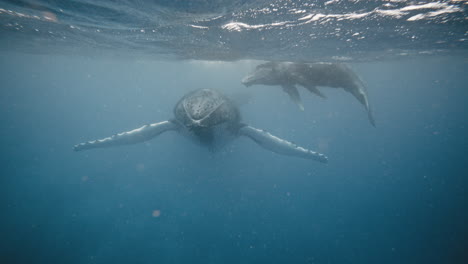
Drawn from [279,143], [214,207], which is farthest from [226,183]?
[279,143]

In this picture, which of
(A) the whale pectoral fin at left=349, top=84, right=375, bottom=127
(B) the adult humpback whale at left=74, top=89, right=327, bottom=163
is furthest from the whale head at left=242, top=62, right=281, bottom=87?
(A) the whale pectoral fin at left=349, top=84, right=375, bottom=127

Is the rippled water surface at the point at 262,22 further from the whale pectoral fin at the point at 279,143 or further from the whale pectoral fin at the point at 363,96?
the whale pectoral fin at the point at 279,143

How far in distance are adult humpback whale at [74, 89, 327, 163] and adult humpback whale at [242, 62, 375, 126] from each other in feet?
9.60

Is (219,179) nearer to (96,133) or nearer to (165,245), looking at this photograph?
(165,245)

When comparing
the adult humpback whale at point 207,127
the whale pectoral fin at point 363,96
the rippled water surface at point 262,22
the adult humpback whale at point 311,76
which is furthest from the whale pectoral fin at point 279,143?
the rippled water surface at point 262,22

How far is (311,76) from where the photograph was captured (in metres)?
11.7

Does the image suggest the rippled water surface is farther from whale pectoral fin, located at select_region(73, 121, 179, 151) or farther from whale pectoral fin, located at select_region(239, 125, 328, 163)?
whale pectoral fin, located at select_region(239, 125, 328, 163)

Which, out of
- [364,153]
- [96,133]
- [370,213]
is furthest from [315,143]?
[96,133]

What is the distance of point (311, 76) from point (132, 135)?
9.31 m

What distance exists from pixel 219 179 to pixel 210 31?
1488 centimetres

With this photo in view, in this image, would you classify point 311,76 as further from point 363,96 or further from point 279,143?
point 279,143

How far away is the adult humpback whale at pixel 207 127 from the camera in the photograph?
6.62 meters

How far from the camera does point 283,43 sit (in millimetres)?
13484

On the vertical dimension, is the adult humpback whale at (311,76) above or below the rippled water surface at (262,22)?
below
